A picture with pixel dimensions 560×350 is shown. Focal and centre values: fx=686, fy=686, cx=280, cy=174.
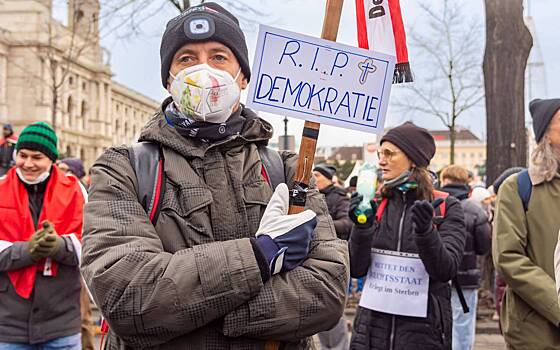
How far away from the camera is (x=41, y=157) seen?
4586 millimetres

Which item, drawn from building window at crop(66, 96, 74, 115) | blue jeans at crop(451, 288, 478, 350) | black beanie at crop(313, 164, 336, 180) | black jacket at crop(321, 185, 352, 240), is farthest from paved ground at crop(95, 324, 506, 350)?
building window at crop(66, 96, 74, 115)

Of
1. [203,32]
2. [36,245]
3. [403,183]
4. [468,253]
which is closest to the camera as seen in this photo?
[203,32]

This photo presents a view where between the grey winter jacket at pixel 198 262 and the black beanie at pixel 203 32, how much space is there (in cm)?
29

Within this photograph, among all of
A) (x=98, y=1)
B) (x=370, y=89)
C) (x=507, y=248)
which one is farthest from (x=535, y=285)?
(x=98, y=1)

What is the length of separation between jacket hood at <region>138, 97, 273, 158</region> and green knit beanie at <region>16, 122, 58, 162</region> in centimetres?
233

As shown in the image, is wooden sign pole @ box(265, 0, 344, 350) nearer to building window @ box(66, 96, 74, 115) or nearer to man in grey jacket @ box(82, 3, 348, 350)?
man in grey jacket @ box(82, 3, 348, 350)

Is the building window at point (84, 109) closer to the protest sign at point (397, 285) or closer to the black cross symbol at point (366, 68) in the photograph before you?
the protest sign at point (397, 285)

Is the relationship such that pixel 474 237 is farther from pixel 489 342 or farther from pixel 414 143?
pixel 414 143

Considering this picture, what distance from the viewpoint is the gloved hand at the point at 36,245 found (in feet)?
13.9

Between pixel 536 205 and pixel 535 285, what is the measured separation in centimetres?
43

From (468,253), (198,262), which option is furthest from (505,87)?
(198,262)

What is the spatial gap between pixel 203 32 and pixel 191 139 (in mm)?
387

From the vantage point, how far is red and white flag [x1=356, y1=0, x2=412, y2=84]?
283cm

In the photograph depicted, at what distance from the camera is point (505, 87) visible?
9398 mm
